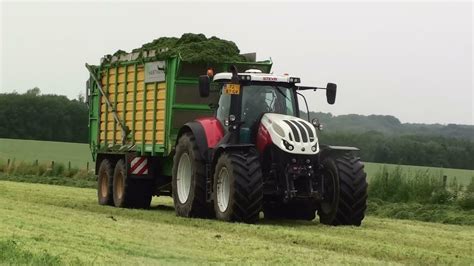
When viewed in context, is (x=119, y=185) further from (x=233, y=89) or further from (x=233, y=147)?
(x=233, y=147)

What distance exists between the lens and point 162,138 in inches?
674

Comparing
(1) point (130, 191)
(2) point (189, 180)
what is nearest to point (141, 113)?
(1) point (130, 191)

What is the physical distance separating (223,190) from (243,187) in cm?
86

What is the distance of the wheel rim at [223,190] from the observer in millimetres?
13734

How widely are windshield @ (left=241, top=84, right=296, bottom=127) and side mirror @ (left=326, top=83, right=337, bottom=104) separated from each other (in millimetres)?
618

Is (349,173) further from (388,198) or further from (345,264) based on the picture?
(388,198)

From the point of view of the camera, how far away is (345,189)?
1383 centimetres

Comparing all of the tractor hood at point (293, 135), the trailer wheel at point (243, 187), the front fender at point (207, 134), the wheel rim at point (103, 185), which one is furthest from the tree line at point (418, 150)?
the trailer wheel at point (243, 187)

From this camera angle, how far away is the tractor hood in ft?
44.1

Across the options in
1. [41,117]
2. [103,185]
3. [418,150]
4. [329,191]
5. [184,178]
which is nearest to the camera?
[329,191]

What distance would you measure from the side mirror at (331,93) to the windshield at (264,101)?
0.62 m

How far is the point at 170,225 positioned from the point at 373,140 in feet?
98.3

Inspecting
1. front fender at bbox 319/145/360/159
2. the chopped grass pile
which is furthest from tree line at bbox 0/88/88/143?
front fender at bbox 319/145/360/159

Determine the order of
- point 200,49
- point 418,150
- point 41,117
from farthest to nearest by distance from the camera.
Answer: point 41,117 → point 418,150 → point 200,49
